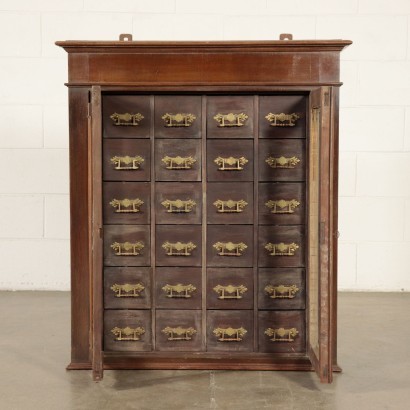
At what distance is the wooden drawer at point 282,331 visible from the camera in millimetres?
3350

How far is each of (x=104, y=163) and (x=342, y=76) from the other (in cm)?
261

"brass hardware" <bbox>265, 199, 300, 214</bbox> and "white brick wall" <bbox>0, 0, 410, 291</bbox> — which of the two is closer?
"brass hardware" <bbox>265, 199, 300, 214</bbox>

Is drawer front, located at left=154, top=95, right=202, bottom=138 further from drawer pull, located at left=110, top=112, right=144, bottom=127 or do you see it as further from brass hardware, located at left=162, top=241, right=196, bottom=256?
brass hardware, located at left=162, top=241, right=196, bottom=256

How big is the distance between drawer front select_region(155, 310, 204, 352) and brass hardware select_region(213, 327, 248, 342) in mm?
92

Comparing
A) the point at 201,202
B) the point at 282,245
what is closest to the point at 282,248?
the point at 282,245

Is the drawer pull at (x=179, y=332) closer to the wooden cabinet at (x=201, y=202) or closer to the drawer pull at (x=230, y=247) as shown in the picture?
the wooden cabinet at (x=201, y=202)

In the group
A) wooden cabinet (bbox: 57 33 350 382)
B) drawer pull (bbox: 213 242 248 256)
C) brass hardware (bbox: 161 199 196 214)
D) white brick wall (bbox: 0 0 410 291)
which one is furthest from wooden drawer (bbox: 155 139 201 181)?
white brick wall (bbox: 0 0 410 291)

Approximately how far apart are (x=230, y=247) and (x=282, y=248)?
0.25 metres

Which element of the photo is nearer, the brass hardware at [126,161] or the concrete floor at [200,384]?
the concrete floor at [200,384]

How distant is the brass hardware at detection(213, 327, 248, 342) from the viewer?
338 centimetres

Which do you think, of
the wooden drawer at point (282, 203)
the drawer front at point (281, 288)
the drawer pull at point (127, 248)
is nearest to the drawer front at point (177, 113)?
the wooden drawer at point (282, 203)

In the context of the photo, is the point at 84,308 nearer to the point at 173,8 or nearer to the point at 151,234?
the point at 151,234

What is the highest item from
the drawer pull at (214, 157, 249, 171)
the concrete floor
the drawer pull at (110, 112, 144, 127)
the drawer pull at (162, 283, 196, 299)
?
the drawer pull at (110, 112, 144, 127)

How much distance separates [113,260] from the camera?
335cm
